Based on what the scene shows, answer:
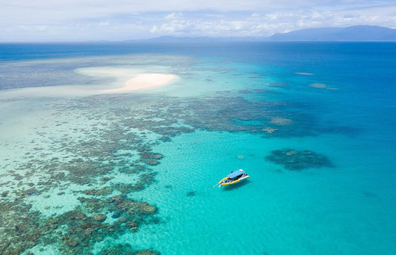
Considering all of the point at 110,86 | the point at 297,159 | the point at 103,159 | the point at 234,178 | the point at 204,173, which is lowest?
the point at 204,173

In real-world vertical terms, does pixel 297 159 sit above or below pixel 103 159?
below

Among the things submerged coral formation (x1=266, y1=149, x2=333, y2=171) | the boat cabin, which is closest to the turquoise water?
submerged coral formation (x1=266, y1=149, x2=333, y2=171)

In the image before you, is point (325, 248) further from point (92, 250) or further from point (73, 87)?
point (73, 87)

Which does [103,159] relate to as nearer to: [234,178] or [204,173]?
[204,173]

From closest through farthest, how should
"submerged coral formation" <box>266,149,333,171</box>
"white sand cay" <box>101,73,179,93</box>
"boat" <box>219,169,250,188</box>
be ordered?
"boat" <box>219,169,250,188</box> → "submerged coral formation" <box>266,149,333,171</box> → "white sand cay" <box>101,73,179,93</box>

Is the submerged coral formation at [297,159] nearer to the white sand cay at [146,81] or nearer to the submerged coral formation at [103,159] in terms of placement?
the submerged coral formation at [103,159]

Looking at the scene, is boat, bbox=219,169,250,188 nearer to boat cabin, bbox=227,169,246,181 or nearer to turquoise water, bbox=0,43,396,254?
boat cabin, bbox=227,169,246,181

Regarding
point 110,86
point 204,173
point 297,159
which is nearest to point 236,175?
point 204,173
